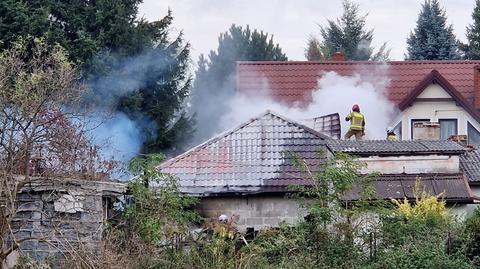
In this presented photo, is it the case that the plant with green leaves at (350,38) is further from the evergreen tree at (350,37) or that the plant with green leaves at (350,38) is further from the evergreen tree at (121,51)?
the evergreen tree at (121,51)

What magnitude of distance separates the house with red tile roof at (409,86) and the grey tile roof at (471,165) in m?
4.39

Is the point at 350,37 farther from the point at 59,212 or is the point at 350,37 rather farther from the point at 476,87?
the point at 59,212

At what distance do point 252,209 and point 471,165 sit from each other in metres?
5.81

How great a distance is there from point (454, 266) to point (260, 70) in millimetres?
16481

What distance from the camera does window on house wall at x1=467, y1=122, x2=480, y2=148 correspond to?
27.2m

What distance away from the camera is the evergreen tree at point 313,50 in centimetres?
5026

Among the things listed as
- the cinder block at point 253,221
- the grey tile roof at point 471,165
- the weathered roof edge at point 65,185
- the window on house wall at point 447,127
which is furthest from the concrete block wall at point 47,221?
the window on house wall at point 447,127

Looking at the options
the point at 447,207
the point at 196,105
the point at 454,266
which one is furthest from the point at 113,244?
the point at 196,105

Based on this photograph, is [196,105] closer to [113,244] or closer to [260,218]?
[260,218]

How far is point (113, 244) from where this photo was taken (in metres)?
14.5

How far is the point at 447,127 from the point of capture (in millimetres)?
27469

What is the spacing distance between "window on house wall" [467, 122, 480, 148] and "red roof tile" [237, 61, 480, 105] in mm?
1576

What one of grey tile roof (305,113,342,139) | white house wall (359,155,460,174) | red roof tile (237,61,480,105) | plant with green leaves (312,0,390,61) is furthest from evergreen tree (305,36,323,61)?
white house wall (359,155,460,174)

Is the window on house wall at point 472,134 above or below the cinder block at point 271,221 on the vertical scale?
above
